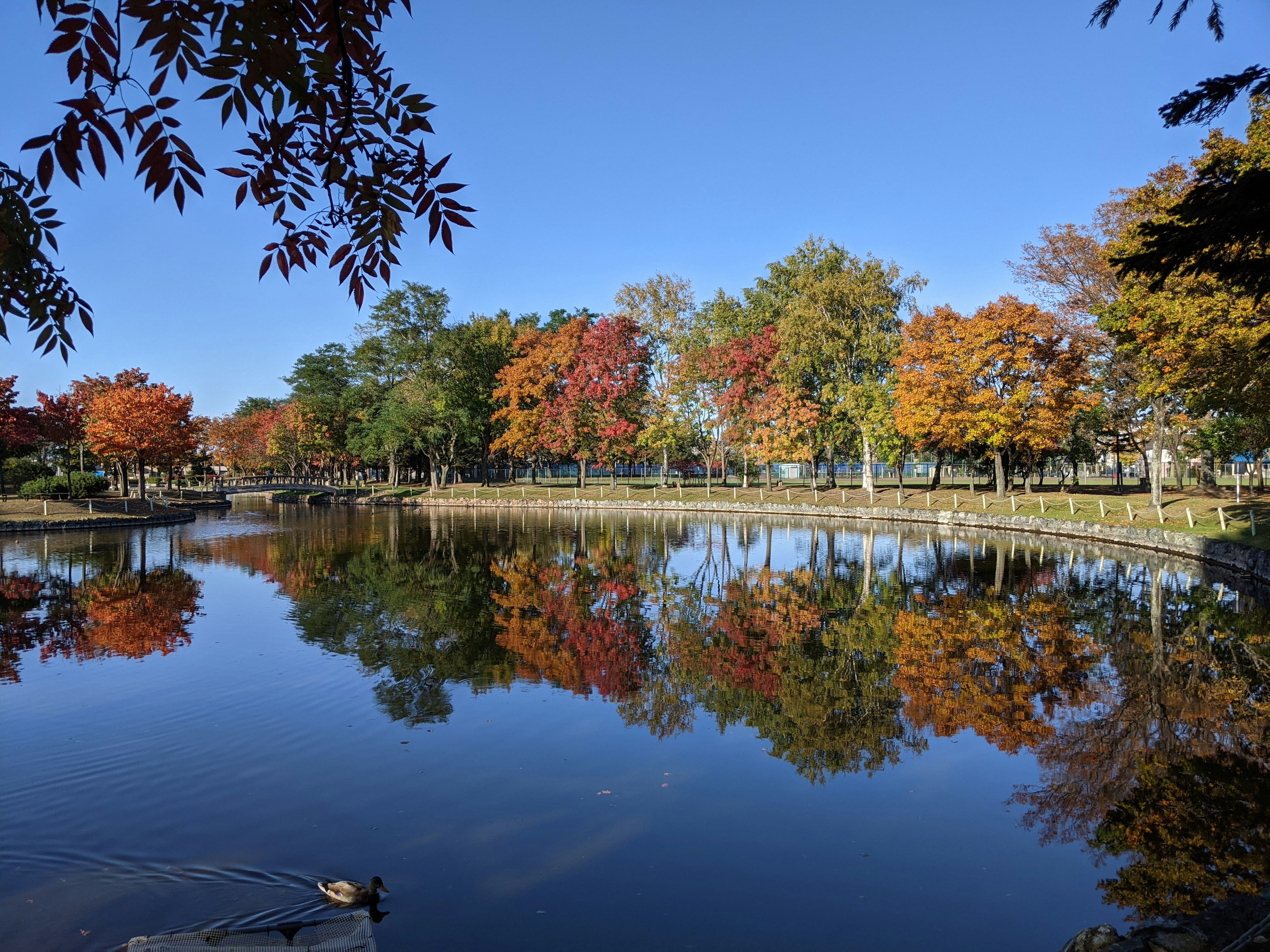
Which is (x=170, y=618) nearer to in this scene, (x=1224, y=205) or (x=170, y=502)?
(x=1224, y=205)

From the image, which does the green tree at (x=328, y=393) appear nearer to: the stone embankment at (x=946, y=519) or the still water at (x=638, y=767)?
the stone embankment at (x=946, y=519)

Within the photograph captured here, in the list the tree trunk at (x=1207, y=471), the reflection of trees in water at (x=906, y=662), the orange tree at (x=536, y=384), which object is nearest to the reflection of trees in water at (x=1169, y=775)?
the reflection of trees in water at (x=906, y=662)

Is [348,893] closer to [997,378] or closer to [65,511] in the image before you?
[997,378]

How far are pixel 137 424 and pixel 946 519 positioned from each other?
4625 cm

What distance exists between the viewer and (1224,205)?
5.75 metres

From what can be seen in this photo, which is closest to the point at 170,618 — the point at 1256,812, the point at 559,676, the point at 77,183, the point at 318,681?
the point at 318,681

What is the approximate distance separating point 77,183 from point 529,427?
55.7 metres

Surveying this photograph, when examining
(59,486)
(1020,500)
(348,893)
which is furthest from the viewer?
(59,486)

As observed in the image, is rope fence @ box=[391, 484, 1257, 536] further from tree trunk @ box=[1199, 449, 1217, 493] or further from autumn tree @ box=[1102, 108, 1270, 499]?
tree trunk @ box=[1199, 449, 1217, 493]

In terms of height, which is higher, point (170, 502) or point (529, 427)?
point (529, 427)

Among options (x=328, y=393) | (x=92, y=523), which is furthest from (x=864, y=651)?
(x=328, y=393)

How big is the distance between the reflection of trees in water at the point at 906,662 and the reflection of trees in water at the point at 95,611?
100.0 inches

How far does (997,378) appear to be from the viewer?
41.2 meters

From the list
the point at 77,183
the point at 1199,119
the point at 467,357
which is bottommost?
the point at 77,183
